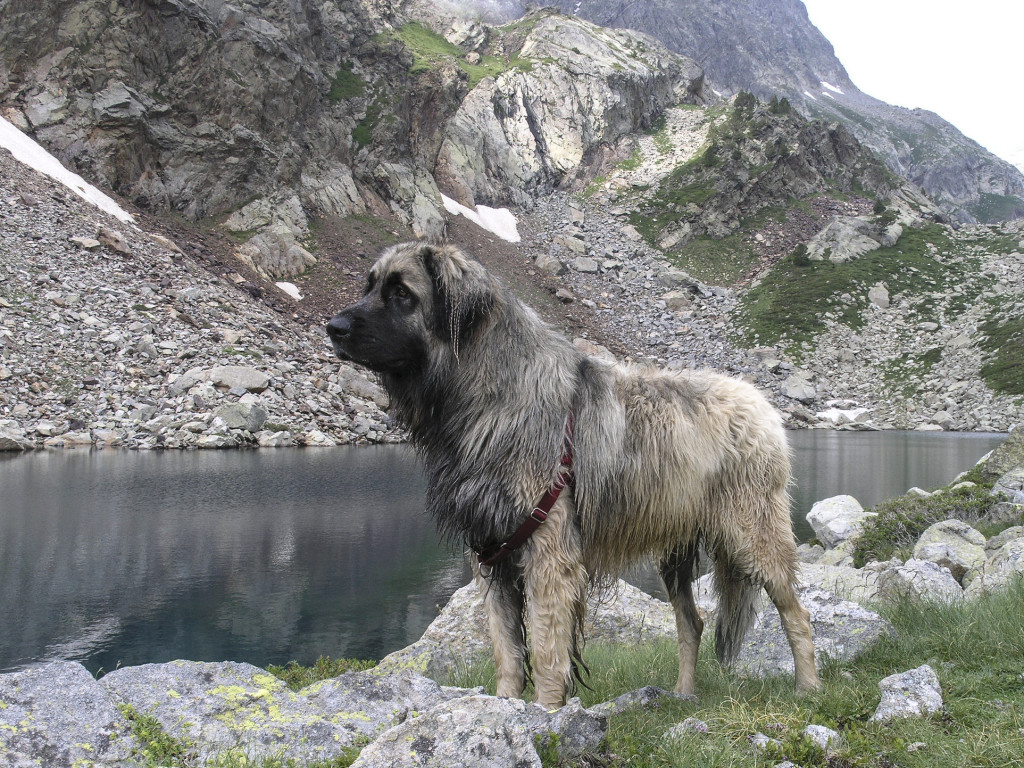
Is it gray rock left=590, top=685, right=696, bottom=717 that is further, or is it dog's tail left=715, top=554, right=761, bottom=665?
dog's tail left=715, top=554, right=761, bottom=665

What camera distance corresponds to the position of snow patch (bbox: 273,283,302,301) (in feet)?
156

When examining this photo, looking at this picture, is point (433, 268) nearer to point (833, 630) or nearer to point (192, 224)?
point (833, 630)

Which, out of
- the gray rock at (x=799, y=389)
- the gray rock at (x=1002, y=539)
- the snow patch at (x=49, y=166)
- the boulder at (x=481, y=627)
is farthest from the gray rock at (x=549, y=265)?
the boulder at (x=481, y=627)

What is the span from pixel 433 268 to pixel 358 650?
28.2 ft

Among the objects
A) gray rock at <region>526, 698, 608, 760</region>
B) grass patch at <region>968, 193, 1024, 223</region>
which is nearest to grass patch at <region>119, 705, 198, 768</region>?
gray rock at <region>526, 698, 608, 760</region>

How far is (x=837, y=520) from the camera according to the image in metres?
15.0

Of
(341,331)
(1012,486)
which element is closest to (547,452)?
(341,331)

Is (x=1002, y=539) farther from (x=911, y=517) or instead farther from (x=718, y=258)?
(x=718, y=258)

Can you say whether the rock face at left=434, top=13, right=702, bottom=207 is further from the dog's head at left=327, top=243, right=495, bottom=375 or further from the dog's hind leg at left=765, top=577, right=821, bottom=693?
the dog's hind leg at left=765, top=577, right=821, bottom=693

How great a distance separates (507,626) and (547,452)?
3.47 feet

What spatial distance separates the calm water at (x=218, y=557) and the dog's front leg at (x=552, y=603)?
71.6 inches

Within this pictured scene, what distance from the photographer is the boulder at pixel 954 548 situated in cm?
805

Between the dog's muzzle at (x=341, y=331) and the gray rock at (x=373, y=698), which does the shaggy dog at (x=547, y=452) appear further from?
the gray rock at (x=373, y=698)

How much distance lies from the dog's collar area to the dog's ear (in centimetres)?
81
